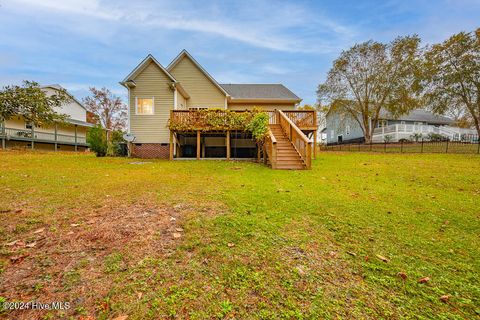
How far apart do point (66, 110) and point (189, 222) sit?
111ft

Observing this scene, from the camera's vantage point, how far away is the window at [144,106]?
1505cm

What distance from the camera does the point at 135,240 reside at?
10.4 feet

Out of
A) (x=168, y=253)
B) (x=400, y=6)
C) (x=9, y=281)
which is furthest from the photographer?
(x=400, y=6)

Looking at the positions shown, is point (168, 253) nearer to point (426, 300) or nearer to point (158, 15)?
point (426, 300)

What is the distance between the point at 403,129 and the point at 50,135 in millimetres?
42530

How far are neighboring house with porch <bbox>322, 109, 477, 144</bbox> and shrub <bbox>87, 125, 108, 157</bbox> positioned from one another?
1130 inches

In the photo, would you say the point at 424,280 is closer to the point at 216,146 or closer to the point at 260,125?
the point at 260,125

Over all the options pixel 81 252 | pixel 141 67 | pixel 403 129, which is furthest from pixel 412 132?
pixel 81 252

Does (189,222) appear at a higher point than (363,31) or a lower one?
lower

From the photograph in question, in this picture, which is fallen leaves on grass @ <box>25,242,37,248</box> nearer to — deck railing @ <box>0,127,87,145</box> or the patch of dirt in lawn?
the patch of dirt in lawn

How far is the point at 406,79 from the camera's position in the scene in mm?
25906

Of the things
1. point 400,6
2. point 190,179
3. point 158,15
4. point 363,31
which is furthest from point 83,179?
point 363,31

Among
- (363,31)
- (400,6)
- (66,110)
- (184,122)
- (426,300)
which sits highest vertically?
(363,31)

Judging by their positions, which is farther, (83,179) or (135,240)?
(83,179)
